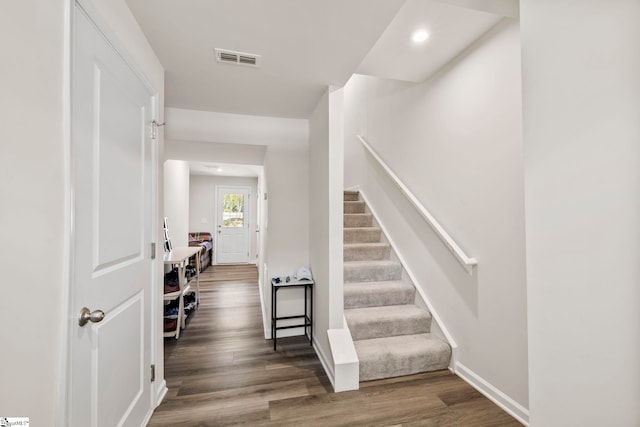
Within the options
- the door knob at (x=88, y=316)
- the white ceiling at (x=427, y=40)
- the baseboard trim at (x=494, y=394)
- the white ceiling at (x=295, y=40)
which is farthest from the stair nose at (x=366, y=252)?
the door knob at (x=88, y=316)

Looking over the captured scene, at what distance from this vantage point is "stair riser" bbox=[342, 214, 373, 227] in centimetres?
358

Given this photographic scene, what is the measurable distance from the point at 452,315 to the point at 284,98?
2416mm

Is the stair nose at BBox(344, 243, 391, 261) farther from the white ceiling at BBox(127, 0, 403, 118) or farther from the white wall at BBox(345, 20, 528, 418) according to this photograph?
the white ceiling at BBox(127, 0, 403, 118)

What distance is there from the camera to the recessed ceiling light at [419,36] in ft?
6.04

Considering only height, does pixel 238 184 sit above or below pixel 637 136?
above

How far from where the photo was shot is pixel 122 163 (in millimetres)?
1351

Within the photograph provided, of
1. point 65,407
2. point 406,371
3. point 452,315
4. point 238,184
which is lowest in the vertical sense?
point 406,371

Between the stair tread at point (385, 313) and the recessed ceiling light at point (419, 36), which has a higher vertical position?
the recessed ceiling light at point (419, 36)

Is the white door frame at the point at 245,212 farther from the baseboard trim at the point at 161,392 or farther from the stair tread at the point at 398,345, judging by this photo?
the stair tread at the point at 398,345

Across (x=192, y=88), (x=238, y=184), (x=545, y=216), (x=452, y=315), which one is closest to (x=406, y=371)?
(x=452, y=315)

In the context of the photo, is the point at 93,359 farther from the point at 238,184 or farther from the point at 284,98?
the point at 238,184

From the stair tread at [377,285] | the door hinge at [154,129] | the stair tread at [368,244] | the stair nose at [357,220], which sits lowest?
the stair tread at [377,285]

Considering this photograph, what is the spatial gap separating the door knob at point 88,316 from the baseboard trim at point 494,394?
237 cm

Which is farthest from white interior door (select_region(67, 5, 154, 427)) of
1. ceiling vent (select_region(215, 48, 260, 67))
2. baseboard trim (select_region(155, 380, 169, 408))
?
ceiling vent (select_region(215, 48, 260, 67))
